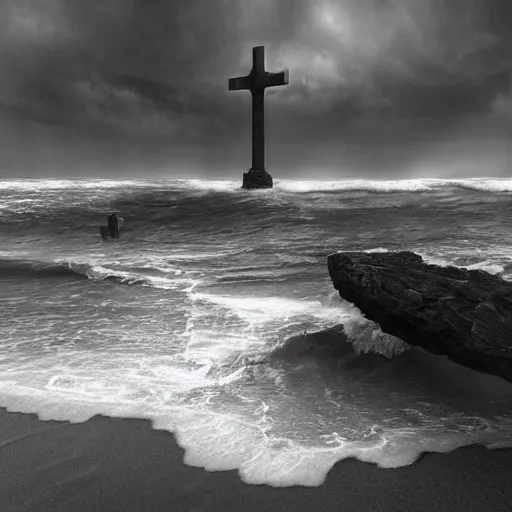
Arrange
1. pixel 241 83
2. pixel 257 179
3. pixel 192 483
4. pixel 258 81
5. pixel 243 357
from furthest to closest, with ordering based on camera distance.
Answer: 1. pixel 257 179
2. pixel 241 83
3. pixel 258 81
4. pixel 243 357
5. pixel 192 483

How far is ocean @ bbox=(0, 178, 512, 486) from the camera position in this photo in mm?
3143

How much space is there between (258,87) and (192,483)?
14.7 m

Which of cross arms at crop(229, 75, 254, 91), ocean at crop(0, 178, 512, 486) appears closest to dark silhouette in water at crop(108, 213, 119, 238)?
ocean at crop(0, 178, 512, 486)

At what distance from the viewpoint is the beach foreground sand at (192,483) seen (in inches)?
97.3

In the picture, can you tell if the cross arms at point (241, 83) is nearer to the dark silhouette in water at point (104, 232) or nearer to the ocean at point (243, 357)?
the ocean at point (243, 357)

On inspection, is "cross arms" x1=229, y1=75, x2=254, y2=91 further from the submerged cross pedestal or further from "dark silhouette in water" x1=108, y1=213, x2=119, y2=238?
"dark silhouette in water" x1=108, y1=213, x2=119, y2=238

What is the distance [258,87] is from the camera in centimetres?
1576

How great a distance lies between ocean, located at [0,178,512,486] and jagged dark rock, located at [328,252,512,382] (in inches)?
16.3

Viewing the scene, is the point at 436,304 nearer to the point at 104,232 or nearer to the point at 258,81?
the point at 104,232

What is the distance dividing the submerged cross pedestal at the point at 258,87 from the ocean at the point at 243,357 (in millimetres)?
A: 5433

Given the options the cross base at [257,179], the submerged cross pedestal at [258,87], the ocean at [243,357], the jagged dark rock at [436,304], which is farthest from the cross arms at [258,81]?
the jagged dark rock at [436,304]

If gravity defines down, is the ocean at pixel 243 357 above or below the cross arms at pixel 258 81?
below

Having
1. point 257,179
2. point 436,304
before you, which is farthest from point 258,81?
point 436,304

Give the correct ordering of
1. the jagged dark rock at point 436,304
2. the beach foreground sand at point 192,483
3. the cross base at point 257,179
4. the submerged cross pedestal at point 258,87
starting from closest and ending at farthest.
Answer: the beach foreground sand at point 192,483 < the jagged dark rock at point 436,304 < the submerged cross pedestal at point 258,87 < the cross base at point 257,179
